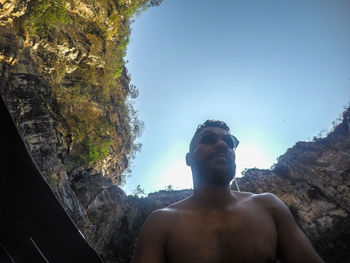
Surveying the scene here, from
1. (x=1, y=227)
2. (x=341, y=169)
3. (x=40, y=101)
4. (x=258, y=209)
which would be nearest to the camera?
(x=1, y=227)

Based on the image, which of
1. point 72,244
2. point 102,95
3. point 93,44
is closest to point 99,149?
point 102,95

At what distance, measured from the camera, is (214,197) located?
2.95 meters

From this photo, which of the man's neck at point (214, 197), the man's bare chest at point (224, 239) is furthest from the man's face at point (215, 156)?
the man's bare chest at point (224, 239)

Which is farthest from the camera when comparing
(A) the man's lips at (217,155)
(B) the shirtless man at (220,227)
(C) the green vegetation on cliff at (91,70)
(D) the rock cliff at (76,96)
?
(C) the green vegetation on cliff at (91,70)

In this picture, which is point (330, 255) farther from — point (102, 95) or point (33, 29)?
point (33, 29)

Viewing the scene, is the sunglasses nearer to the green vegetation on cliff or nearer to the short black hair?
the short black hair

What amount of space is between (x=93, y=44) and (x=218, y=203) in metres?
18.3

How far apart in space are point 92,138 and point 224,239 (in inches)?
555

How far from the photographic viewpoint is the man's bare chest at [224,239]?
2.21 m

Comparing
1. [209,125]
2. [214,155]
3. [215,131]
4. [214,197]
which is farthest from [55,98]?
[214,197]

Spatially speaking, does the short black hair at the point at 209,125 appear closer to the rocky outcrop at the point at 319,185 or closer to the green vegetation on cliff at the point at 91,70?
the rocky outcrop at the point at 319,185

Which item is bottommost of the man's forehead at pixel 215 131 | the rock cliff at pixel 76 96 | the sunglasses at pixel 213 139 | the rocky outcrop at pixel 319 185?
the rocky outcrop at pixel 319 185

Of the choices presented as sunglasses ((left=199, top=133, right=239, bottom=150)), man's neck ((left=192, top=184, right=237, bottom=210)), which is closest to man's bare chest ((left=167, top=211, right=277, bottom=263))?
man's neck ((left=192, top=184, right=237, bottom=210))

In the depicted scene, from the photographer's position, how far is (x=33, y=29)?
11.9 meters
